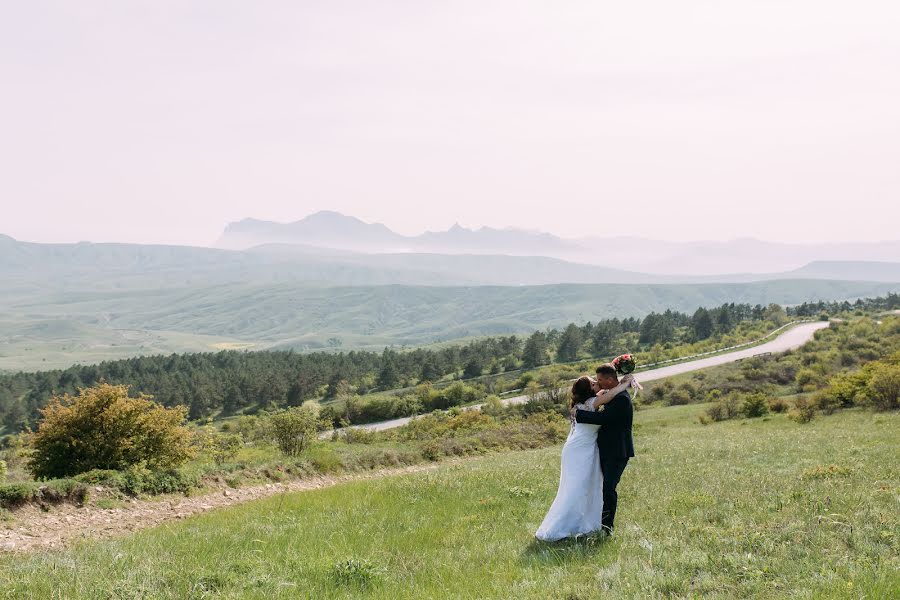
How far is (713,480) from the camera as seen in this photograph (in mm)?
13617

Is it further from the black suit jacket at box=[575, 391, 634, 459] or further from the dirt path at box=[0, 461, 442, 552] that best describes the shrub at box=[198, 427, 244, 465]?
the black suit jacket at box=[575, 391, 634, 459]

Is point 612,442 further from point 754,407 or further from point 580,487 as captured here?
point 754,407

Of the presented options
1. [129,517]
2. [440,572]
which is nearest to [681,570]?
[440,572]

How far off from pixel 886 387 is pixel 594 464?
36360 millimetres

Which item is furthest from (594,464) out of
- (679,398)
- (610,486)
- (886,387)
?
(679,398)

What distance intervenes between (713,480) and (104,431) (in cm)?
2062

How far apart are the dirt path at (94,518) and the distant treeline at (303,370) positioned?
104360mm

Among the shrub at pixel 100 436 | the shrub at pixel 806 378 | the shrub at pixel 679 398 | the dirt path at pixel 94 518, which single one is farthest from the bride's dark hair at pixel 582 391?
the shrub at pixel 679 398

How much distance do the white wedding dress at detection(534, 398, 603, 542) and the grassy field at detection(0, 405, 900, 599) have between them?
354mm

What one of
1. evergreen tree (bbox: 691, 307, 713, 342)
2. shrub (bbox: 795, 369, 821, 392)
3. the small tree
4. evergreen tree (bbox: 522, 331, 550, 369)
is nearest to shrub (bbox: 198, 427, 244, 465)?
the small tree

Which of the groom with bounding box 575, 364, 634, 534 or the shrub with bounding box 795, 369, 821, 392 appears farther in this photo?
the shrub with bounding box 795, 369, 821, 392

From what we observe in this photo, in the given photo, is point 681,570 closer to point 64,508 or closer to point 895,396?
point 64,508

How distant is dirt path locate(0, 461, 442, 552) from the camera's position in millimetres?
13305

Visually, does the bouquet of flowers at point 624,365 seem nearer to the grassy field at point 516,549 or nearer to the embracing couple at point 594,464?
the embracing couple at point 594,464
